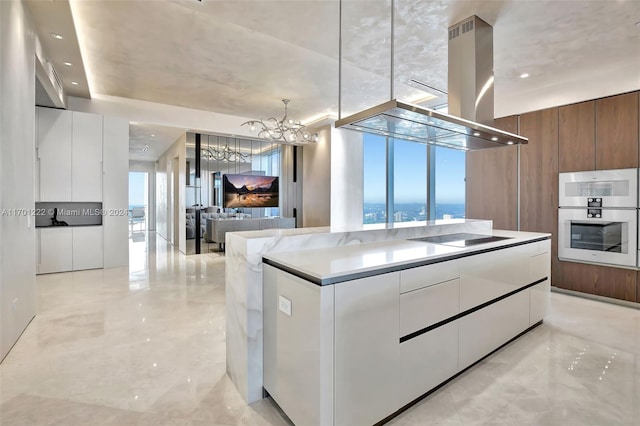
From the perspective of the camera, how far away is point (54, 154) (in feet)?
16.2

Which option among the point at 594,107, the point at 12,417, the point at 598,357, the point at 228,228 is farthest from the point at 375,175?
the point at 12,417

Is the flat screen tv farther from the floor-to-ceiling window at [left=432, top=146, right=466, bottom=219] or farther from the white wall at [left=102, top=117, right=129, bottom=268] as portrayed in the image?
the floor-to-ceiling window at [left=432, top=146, right=466, bottom=219]

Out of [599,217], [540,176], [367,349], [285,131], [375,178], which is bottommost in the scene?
[367,349]

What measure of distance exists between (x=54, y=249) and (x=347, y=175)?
5.68m

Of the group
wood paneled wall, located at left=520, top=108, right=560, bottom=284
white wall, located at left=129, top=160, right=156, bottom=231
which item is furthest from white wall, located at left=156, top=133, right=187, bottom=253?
wood paneled wall, located at left=520, top=108, right=560, bottom=284

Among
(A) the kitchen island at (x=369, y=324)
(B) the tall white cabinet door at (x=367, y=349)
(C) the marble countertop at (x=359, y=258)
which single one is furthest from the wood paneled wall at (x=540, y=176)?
(B) the tall white cabinet door at (x=367, y=349)

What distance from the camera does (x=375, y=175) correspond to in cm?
733

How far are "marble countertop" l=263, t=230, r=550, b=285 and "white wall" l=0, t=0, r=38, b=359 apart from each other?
7.02 ft

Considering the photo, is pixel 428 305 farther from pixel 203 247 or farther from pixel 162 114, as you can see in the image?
pixel 203 247

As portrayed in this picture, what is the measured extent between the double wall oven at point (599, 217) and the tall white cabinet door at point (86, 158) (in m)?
7.09

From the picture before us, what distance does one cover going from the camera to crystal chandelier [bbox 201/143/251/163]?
7.07m

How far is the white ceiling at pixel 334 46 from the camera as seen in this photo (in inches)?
107

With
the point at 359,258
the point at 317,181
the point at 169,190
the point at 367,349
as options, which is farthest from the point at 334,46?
the point at 169,190

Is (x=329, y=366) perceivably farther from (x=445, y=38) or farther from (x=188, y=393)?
(x=445, y=38)
